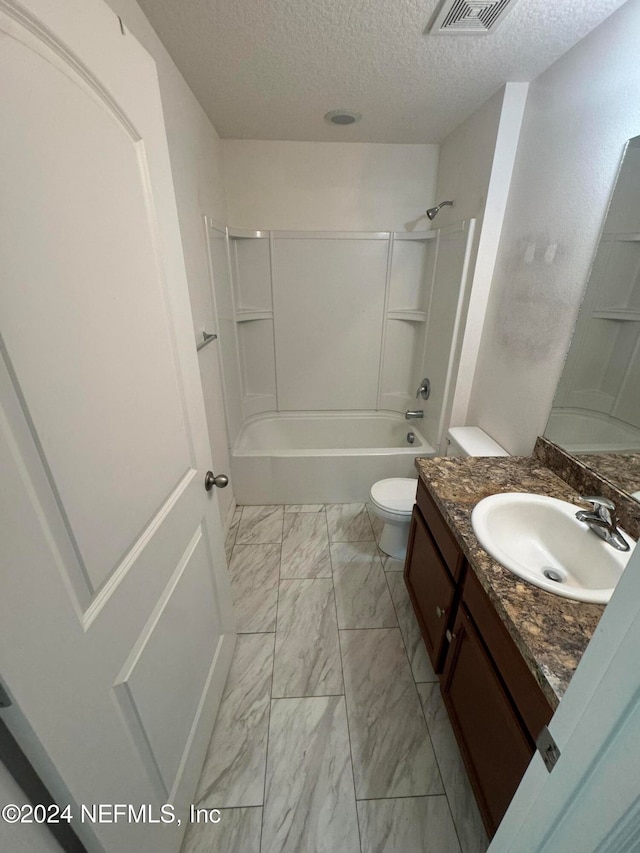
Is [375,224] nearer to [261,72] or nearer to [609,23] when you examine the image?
[261,72]

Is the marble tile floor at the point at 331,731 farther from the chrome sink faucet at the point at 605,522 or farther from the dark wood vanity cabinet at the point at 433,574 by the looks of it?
the chrome sink faucet at the point at 605,522

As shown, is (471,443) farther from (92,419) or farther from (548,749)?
(92,419)

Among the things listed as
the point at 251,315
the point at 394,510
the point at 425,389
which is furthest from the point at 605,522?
the point at 251,315

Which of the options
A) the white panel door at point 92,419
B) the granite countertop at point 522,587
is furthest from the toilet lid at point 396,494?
the white panel door at point 92,419

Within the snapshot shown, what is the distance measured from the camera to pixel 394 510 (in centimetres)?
188

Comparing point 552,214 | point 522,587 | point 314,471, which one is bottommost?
point 314,471

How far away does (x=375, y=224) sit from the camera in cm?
249

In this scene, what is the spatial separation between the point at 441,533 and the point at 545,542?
33 centimetres

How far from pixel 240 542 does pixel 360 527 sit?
78 cm

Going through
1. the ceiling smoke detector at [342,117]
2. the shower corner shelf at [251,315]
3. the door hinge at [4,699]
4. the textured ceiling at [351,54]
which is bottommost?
the door hinge at [4,699]

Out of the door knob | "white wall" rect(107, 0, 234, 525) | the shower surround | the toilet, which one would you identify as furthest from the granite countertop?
"white wall" rect(107, 0, 234, 525)

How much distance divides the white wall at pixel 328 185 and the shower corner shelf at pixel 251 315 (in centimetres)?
57

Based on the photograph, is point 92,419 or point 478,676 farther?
point 478,676

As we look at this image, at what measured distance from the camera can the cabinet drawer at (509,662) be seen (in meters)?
0.72
